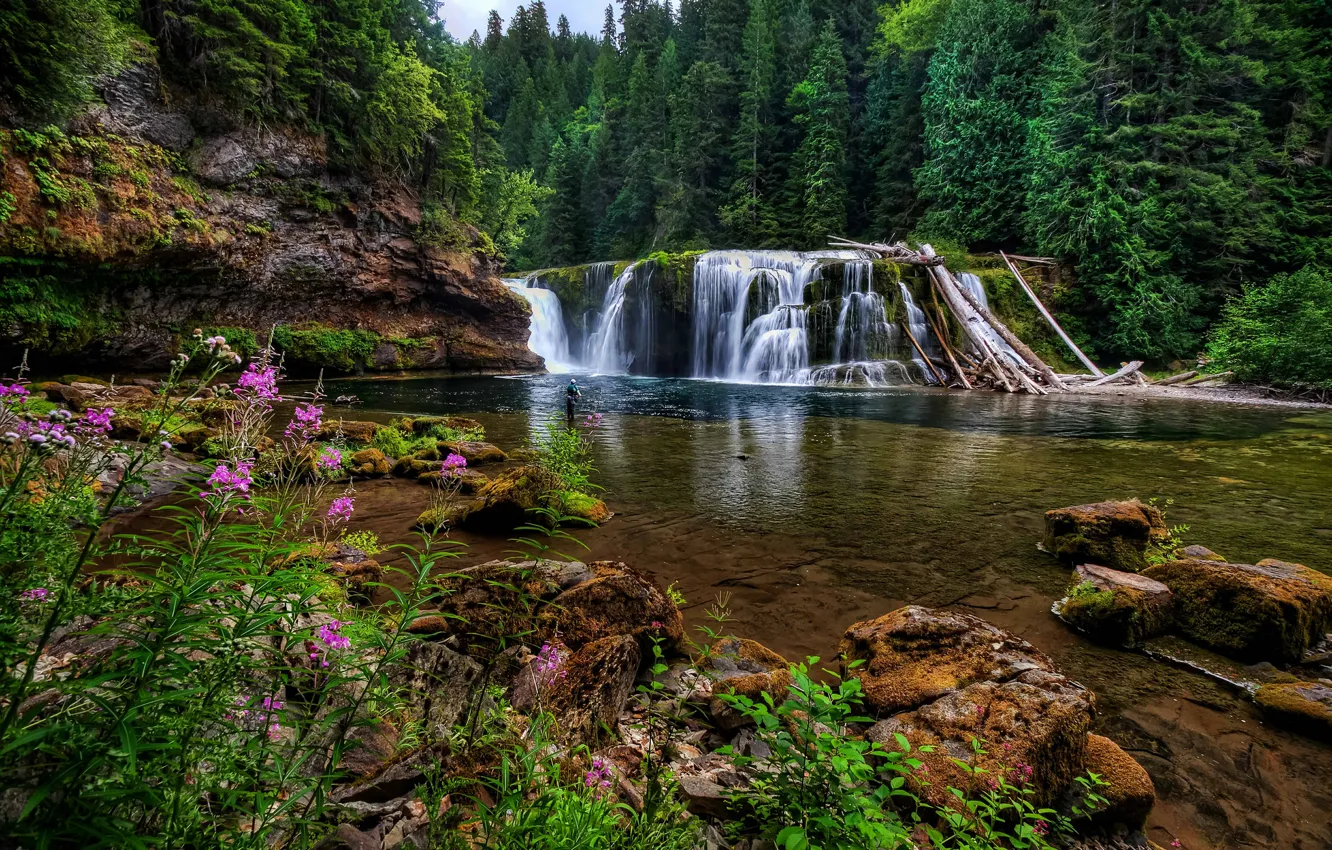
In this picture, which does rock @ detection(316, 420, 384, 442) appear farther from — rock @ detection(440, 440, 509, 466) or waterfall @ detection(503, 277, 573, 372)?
waterfall @ detection(503, 277, 573, 372)

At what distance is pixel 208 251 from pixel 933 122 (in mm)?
36973

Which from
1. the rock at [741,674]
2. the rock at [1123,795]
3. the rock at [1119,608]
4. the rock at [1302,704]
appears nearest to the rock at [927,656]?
the rock at [741,674]

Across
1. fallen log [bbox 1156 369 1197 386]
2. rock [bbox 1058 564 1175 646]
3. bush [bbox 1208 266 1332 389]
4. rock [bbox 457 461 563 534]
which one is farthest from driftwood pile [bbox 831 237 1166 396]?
rock [bbox 457 461 563 534]

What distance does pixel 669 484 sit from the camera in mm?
7277

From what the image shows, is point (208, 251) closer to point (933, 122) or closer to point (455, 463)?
point (455, 463)

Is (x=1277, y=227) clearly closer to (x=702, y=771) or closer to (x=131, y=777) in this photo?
(x=702, y=771)

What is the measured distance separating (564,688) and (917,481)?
6.44 m

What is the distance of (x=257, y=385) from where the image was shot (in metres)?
2.16

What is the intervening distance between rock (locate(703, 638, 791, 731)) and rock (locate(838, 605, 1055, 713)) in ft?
1.26

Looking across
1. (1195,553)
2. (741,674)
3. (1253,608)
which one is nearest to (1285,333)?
(1195,553)

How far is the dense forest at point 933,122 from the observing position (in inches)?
664

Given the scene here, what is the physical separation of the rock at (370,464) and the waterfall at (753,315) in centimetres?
1886

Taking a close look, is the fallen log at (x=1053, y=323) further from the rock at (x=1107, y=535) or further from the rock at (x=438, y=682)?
the rock at (x=438, y=682)

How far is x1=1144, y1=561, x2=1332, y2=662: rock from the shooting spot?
3.39 meters
